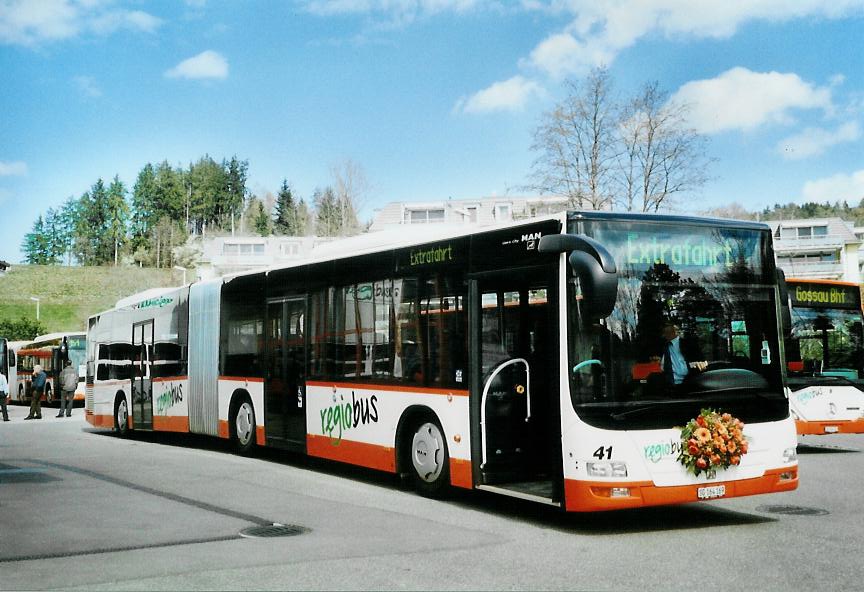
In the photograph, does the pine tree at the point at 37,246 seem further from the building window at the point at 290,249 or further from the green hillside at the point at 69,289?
the building window at the point at 290,249

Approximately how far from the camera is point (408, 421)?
37.8 feet

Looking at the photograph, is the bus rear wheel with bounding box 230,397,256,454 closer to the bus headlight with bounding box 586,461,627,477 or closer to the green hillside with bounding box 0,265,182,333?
the bus headlight with bounding box 586,461,627,477

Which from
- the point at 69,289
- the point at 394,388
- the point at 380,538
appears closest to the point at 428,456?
the point at 394,388

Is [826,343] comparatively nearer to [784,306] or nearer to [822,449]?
[822,449]

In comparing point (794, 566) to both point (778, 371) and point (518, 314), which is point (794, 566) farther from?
point (518, 314)

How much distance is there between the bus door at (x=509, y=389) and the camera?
9.90 metres

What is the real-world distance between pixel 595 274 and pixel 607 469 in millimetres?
1755

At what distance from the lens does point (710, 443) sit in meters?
8.86

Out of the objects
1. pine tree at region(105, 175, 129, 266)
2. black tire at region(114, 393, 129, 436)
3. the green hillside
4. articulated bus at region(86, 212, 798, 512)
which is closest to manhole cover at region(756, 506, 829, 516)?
articulated bus at region(86, 212, 798, 512)

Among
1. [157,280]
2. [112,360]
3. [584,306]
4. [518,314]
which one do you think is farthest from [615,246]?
[157,280]

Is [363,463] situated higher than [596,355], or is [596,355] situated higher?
[596,355]

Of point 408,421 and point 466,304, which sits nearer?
point 466,304

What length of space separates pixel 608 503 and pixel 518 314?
7.32 ft

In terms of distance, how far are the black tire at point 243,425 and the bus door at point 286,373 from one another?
77 cm
